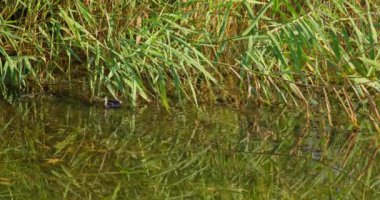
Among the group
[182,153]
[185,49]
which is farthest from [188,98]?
[182,153]

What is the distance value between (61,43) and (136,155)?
87 centimetres

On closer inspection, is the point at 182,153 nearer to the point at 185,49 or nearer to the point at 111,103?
the point at 185,49

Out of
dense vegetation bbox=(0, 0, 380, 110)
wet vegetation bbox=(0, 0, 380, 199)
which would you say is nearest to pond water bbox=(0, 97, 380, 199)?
wet vegetation bbox=(0, 0, 380, 199)

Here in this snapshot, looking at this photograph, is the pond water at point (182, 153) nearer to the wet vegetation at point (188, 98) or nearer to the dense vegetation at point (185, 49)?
the wet vegetation at point (188, 98)

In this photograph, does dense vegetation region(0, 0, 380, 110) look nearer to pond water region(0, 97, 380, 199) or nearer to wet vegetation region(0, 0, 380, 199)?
wet vegetation region(0, 0, 380, 199)

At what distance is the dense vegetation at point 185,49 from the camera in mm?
3422

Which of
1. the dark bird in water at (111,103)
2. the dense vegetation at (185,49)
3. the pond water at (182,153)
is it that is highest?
the dense vegetation at (185,49)

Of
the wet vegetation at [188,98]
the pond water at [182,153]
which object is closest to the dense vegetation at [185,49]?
the wet vegetation at [188,98]

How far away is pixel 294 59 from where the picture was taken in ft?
11.1

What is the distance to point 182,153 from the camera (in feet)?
9.96

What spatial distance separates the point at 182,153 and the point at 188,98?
657mm

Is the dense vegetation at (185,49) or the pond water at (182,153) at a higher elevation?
the dense vegetation at (185,49)

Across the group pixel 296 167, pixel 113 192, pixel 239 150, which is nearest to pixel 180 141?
pixel 239 150

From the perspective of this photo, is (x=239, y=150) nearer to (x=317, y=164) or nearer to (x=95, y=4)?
(x=317, y=164)
